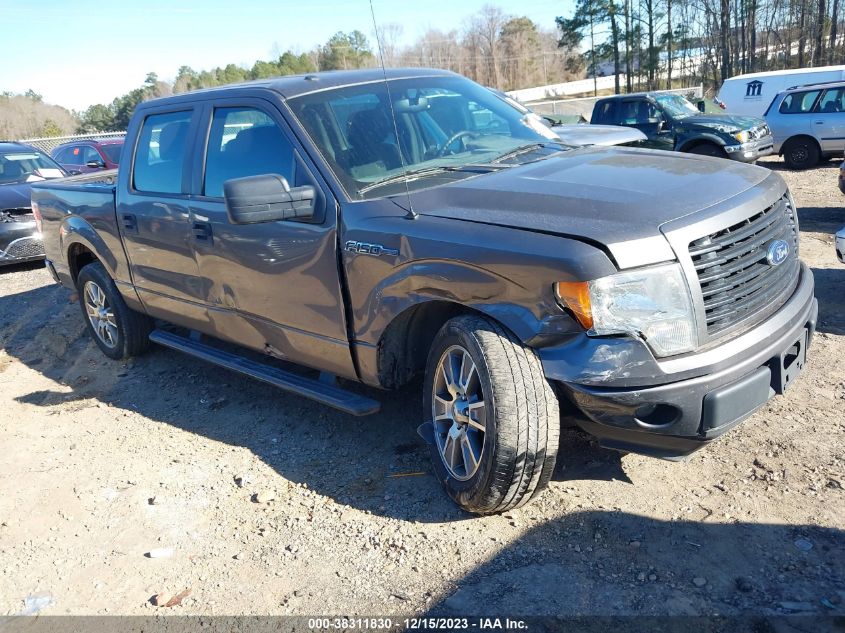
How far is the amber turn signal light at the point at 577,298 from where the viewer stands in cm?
268

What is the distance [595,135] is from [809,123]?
37.0ft

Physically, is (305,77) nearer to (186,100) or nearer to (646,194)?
(186,100)

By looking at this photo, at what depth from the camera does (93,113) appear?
49.5m

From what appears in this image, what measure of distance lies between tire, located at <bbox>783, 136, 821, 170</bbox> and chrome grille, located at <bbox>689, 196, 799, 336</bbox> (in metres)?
12.5

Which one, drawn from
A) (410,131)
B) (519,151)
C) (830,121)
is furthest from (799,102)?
(410,131)

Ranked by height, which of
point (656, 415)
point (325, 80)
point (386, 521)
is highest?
point (325, 80)

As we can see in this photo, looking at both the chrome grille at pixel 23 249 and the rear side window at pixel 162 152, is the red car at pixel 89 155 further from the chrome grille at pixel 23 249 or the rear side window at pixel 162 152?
the rear side window at pixel 162 152

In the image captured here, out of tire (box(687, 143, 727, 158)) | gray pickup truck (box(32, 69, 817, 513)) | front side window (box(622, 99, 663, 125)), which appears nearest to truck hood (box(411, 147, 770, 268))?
gray pickup truck (box(32, 69, 817, 513))

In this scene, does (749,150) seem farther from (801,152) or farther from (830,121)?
(830,121)

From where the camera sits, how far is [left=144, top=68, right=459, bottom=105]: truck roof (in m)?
4.03

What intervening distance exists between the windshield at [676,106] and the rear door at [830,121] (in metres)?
2.29

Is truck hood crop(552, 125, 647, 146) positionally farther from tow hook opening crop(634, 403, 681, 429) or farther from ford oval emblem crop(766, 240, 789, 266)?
tow hook opening crop(634, 403, 681, 429)

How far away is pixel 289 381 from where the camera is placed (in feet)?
13.4

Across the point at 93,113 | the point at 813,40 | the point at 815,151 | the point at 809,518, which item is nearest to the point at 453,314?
the point at 809,518
